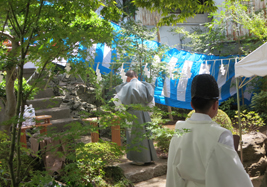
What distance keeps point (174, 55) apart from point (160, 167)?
5001mm

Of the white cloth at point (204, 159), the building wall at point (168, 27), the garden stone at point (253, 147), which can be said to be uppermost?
the building wall at point (168, 27)

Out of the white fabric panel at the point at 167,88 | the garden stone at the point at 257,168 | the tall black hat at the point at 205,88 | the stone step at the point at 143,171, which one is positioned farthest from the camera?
the white fabric panel at the point at 167,88

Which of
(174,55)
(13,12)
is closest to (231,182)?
(13,12)

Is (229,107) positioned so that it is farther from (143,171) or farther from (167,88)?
(143,171)

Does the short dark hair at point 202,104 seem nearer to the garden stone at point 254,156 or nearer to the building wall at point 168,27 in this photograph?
the garden stone at point 254,156

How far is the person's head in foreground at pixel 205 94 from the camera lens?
1.68 m

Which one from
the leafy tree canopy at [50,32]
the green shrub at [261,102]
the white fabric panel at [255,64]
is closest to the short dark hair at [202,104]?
the leafy tree canopy at [50,32]

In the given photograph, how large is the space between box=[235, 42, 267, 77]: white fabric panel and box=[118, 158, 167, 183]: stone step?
2.59m

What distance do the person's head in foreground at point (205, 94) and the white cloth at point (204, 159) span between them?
6 centimetres

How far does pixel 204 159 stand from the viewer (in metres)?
1.55

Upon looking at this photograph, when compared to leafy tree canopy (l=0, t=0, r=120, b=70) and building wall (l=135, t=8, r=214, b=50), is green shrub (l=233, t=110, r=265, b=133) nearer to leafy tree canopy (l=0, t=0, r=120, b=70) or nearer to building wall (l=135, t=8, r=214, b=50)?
building wall (l=135, t=8, r=214, b=50)

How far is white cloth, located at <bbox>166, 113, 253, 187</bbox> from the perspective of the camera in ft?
4.80

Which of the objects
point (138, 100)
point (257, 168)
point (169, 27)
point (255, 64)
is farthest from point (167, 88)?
point (255, 64)

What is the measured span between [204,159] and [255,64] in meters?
3.75
